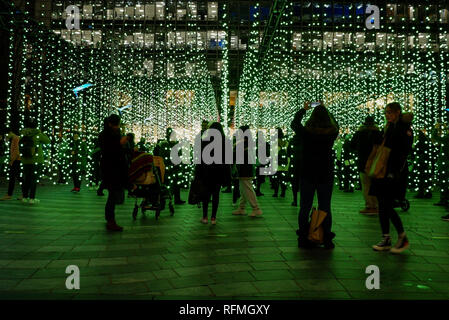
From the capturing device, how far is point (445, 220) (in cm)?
828

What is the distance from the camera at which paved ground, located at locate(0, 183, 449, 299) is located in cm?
385

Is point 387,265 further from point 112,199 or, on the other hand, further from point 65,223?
point 65,223

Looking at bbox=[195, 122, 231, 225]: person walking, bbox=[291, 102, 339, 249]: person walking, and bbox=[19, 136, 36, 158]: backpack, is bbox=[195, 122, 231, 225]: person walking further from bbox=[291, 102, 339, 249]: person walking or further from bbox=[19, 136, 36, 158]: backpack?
bbox=[19, 136, 36, 158]: backpack

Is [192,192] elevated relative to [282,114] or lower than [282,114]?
lower

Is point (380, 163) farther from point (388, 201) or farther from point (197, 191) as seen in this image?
point (197, 191)

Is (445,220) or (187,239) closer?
(187,239)

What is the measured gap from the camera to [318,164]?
557cm

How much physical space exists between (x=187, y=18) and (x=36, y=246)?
3615 centimetres

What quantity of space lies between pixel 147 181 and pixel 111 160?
1.21 m

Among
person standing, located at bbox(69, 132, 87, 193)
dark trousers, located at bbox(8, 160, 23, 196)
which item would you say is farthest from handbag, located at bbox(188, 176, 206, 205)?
person standing, located at bbox(69, 132, 87, 193)

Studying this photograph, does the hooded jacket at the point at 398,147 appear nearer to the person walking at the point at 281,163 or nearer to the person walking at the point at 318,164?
the person walking at the point at 318,164

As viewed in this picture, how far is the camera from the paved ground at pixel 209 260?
385cm

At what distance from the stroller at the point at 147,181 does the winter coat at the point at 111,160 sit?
0.93 metres

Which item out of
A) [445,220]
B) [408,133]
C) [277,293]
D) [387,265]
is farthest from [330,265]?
[445,220]
